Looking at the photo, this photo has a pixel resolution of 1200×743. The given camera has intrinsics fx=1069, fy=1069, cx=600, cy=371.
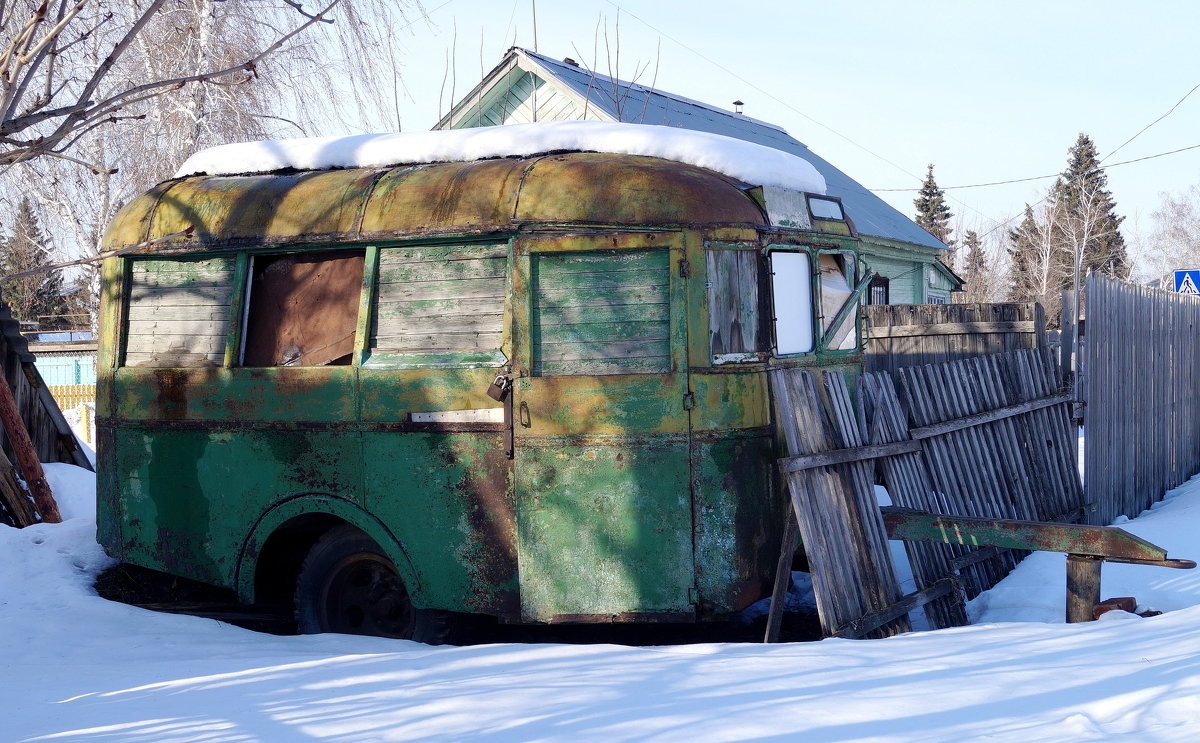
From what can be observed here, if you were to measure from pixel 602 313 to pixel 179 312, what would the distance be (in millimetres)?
2808

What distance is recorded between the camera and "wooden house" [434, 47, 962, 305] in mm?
17297

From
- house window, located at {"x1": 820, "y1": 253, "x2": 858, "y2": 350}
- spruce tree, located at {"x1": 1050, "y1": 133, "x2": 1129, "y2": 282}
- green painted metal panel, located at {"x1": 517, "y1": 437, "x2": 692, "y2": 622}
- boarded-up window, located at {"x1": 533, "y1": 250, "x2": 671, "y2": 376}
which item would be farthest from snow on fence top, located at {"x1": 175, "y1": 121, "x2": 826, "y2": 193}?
spruce tree, located at {"x1": 1050, "y1": 133, "x2": 1129, "y2": 282}

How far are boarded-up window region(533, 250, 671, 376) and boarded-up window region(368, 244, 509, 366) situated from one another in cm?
26

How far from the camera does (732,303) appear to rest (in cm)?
549

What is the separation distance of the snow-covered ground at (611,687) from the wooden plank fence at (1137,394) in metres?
2.92

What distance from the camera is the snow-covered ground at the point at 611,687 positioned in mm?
3852

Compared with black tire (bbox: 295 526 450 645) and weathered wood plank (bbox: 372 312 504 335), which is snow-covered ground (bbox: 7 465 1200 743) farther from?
weathered wood plank (bbox: 372 312 504 335)

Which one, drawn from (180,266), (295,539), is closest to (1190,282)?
(295,539)

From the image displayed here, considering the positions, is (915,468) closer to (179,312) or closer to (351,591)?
(351,591)

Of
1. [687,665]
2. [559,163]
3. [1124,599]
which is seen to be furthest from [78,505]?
[1124,599]

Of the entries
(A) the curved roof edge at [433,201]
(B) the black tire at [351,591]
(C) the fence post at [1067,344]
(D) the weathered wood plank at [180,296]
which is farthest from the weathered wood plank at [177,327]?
(C) the fence post at [1067,344]

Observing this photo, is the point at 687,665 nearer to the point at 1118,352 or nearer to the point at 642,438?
the point at 642,438

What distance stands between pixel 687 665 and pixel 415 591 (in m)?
1.73

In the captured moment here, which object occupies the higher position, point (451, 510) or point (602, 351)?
point (602, 351)
